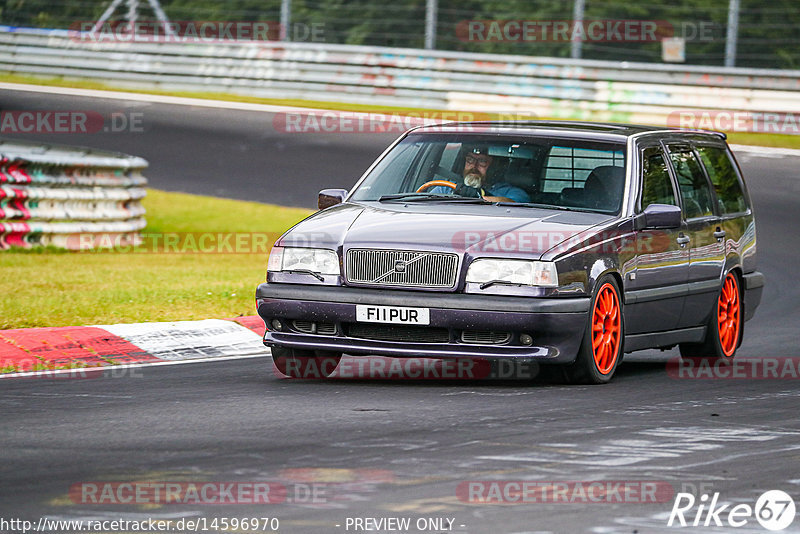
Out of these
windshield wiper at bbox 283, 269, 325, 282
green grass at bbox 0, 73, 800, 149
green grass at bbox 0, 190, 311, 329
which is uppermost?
green grass at bbox 0, 73, 800, 149

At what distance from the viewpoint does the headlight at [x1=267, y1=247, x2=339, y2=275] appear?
340 inches

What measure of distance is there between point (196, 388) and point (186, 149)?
16483 millimetres

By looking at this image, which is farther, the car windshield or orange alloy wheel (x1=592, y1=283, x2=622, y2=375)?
the car windshield

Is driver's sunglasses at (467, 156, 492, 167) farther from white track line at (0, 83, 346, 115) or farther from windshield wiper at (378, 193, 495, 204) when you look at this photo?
white track line at (0, 83, 346, 115)

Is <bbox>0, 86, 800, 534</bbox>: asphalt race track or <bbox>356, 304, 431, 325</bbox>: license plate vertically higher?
<bbox>356, 304, 431, 325</bbox>: license plate

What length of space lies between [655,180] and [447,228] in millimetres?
1900

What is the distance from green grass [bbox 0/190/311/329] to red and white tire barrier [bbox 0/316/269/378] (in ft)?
1.57

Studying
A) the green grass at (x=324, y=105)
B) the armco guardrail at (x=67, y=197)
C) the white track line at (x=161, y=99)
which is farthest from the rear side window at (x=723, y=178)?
the white track line at (x=161, y=99)

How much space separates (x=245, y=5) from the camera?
3625cm

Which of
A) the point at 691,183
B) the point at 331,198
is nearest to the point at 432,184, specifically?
the point at 331,198

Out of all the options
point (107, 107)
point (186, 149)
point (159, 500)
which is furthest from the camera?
point (107, 107)

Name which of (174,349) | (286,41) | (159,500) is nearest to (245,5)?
(286,41)

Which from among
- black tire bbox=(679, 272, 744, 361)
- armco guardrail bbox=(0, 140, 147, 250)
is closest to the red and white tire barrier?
black tire bbox=(679, 272, 744, 361)

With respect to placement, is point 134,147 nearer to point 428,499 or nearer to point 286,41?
point 286,41
